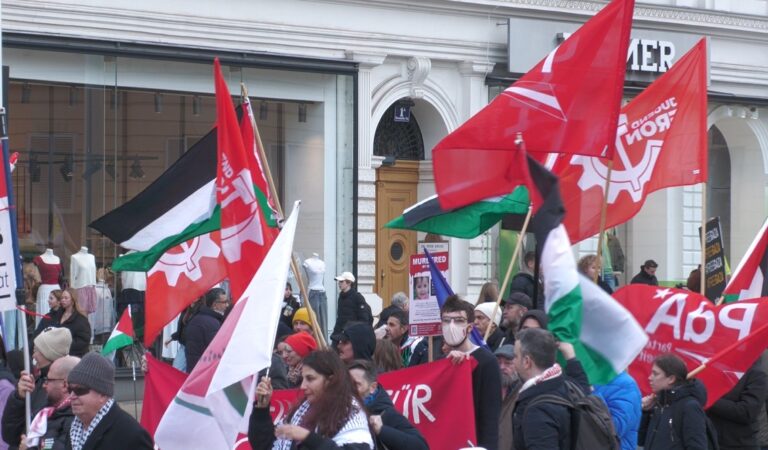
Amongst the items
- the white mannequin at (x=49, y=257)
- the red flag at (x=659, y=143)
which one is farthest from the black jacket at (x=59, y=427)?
the white mannequin at (x=49, y=257)

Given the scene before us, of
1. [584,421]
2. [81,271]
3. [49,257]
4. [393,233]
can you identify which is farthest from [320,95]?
[584,421]

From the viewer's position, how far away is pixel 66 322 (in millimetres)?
14992

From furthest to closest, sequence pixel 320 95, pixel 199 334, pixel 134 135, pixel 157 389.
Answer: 1. pixel 320 95
2. pixel 134 135
3. pixel 199 334
4. pixel 157 389

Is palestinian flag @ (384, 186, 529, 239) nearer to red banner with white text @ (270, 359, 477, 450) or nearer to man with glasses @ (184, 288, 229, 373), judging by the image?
red banner with white text @ (270, 359, 477, 450)

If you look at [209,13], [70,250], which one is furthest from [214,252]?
[209,13]

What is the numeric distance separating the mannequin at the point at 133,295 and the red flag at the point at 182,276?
7.69 metres

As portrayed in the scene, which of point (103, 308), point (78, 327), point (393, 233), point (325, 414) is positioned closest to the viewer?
point (325, 414)

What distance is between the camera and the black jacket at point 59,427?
7824mm

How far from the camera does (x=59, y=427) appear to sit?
7895 mm

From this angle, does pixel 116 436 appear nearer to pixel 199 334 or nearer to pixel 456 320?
pixel 456 320

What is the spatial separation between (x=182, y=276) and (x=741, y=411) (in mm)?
4083

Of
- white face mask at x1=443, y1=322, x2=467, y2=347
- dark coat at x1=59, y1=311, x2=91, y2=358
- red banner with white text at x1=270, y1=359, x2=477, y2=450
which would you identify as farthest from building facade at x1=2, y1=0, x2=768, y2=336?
white face mask at x1=443, y1=322, x2=467, y2=347

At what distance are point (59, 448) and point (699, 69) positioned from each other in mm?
6184

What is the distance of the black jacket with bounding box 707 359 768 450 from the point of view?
991 cm
